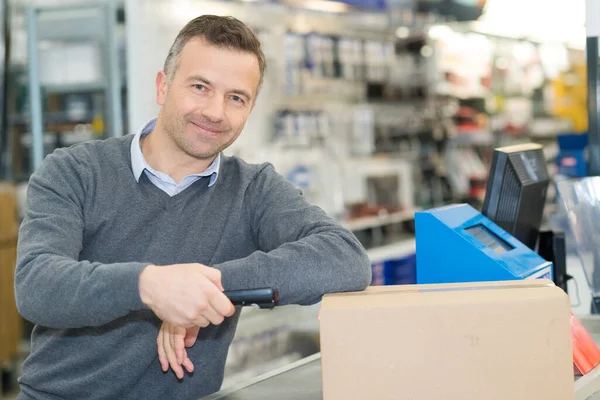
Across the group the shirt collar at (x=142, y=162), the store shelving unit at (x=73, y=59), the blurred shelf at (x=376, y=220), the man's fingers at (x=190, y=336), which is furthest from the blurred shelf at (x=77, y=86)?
the man's fingers at (x=190, y=336)

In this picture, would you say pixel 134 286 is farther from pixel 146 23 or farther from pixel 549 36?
pixel 549 36

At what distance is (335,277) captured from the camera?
1654 millimetres

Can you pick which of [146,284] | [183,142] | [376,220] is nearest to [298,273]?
[146,284]

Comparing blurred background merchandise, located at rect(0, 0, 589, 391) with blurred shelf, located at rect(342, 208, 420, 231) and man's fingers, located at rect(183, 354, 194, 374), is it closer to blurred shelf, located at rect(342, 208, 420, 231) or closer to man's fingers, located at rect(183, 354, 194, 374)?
blurred shelf, located at rect(342, 208, 420, 231)

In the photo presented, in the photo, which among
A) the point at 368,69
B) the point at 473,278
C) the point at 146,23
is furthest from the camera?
the point at 368,69

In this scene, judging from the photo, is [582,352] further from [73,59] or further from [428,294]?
[73,59]

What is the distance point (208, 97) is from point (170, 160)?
202mm

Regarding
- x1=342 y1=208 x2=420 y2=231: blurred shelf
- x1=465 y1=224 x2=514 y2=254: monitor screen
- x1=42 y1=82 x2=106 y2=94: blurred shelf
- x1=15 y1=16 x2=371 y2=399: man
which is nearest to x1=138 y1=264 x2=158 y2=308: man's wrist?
x1=15 y1=16 x2=371 y2=399: man

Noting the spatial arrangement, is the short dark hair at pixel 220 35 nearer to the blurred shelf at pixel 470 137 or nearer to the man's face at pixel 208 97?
the man's face at pixel 208 97

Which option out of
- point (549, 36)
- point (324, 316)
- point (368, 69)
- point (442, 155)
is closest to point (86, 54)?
point (368, 69)

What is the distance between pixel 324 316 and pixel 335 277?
26 cm

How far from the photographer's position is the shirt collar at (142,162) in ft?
6.59

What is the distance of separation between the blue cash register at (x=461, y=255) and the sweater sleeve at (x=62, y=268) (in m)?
0.73

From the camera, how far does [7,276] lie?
5785 millimetres
